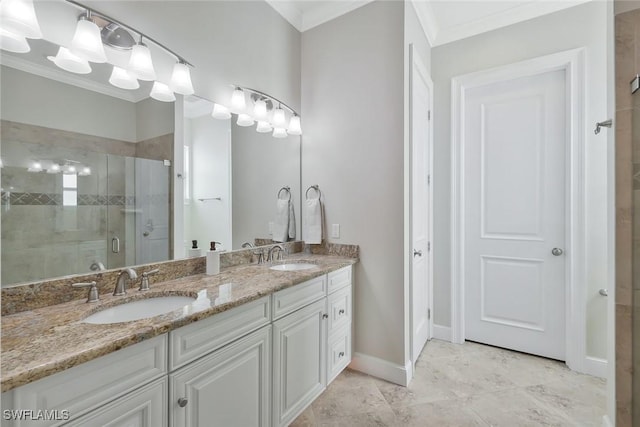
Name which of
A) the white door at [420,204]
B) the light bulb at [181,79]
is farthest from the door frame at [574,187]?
the light bulb at [181,79]

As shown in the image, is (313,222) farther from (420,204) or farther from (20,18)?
(20,18)

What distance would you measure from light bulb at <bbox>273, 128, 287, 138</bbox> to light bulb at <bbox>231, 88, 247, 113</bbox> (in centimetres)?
37

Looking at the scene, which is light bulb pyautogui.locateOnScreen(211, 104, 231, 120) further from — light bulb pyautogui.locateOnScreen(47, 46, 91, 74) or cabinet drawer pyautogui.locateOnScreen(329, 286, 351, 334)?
cabinet drawer pyautogui.locateOnScreen(329, 286, 351, 334)

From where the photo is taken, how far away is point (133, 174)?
1413mm

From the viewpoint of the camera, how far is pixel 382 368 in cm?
210

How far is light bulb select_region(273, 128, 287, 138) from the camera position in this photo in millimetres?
2335

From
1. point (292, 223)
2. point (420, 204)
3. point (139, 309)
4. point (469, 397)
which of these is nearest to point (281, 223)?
point (292, 223)

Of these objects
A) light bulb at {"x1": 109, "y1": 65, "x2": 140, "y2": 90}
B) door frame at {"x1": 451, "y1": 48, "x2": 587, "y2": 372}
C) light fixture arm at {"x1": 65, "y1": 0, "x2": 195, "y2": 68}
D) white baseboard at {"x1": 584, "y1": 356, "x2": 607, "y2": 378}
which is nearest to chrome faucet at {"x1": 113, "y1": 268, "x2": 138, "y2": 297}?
light bulb at {"x1": 109, "y1": 65, "x2": 140, "y2": 90}

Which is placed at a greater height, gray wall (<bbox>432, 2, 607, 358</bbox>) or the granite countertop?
gray wall (<bbox>432, 2, 607, 358</bbox>)

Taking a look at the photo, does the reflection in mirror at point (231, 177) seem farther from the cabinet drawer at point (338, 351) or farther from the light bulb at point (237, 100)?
the cabinet drawer at point (338, 351)

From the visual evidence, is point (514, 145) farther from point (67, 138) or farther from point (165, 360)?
point (67, 138)

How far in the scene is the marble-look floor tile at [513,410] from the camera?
5.54ft

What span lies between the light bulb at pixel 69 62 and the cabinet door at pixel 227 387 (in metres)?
1.32

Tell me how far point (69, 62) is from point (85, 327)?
3.61 ft
